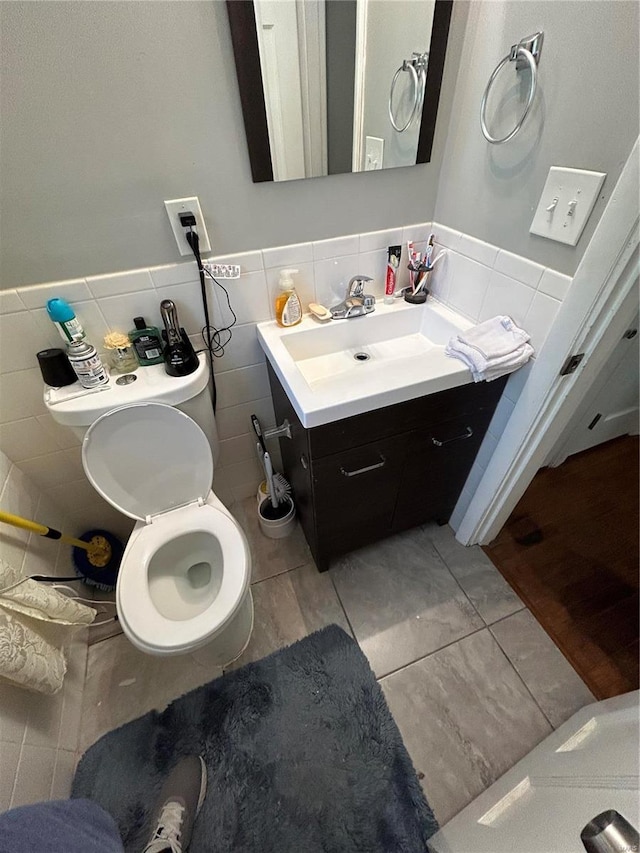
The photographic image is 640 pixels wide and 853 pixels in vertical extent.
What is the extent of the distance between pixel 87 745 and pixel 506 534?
1.60 meters

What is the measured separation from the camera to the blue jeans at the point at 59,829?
0.54 meters

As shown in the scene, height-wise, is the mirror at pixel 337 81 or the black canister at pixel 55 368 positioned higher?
the mirror at pixel 337 81

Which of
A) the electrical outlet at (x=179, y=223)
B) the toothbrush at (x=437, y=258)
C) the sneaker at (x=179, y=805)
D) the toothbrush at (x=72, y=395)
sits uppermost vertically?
the electrical outlet at (x=179, y=223)

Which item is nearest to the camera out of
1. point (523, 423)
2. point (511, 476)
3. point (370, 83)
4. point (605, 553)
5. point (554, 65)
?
point (554, 65)

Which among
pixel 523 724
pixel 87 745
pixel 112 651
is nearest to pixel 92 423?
pixel 112 651

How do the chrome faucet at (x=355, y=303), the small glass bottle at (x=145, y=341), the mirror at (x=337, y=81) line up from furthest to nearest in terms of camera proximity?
1. the chrome faucet at (x=355, y=303)
2. the small glass bottle at (x=145, y=341)
3. the mirror at (x=337, y=81)

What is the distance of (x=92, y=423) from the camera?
898mm

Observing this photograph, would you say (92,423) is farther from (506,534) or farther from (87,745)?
(506,534)

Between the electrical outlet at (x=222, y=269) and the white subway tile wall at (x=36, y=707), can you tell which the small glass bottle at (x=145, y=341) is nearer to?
the electrical outlet at (x=222, y=269)

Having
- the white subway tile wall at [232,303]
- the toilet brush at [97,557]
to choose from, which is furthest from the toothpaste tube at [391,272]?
the toilet brush at [97,557]

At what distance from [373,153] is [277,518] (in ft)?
4.13

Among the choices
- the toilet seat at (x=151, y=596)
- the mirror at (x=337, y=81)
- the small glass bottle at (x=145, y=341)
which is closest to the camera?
the mirror at (x=337, y=81)

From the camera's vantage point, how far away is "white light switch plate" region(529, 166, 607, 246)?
0.67m

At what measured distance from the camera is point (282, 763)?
3.19ft
